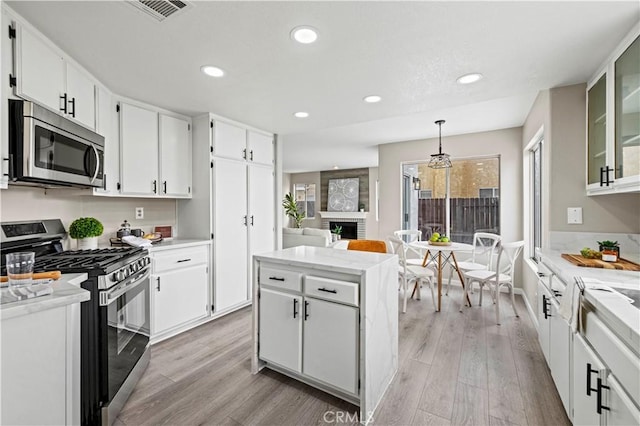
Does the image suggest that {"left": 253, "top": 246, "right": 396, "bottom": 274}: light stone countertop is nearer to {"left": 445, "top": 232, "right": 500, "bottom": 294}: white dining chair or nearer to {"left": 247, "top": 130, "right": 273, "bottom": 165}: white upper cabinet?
{"left": 247, "top": 130, "right": 273, "bottom": 165}: white upper cabinet

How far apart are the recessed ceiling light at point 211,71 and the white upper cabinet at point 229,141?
3.43 ft

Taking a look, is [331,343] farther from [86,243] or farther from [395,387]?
[86,243]

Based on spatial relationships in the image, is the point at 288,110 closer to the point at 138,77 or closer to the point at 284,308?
the point at 138,77

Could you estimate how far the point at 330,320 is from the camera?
5.87 feet

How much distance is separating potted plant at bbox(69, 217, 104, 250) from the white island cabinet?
4.59 feet

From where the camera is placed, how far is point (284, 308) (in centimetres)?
200

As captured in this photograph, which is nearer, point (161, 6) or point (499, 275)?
point (161, 6)

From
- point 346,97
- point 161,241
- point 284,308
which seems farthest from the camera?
point 161,241

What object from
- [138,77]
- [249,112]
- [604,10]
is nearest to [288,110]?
[249,112]

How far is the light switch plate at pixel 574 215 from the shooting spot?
2336mm

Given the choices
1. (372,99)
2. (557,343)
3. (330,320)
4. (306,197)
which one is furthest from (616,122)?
(306,197)

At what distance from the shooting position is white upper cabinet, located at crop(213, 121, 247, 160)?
3295 millimetres

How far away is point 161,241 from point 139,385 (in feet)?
4.66

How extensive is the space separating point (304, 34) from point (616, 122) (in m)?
2.07
